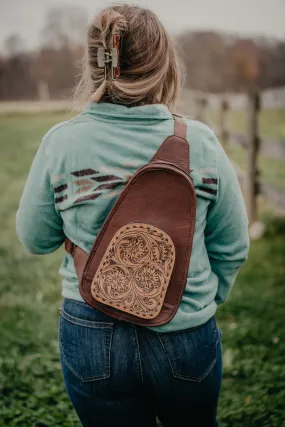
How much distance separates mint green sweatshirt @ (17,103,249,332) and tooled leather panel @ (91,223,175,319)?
0.09m

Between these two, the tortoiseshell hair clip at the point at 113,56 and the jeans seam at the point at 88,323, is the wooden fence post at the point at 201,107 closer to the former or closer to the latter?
the tortoiseshell hair clip at the point at 113,56

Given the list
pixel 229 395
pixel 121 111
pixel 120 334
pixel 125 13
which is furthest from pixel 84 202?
pixel 229 395

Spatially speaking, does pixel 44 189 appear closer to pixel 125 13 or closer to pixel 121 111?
pixel 121 111

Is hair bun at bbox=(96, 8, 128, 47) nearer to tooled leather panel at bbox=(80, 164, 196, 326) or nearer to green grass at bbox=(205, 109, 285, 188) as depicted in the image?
tooled leather panel at bbox=(80, 164, 196, 326)

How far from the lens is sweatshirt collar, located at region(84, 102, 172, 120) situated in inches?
56.2

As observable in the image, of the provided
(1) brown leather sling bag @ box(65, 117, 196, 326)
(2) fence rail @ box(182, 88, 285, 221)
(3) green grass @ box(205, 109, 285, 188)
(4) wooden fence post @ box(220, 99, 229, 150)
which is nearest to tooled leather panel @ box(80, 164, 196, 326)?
(1) brown leather sling bag @ box(65, 117, 196, 326)

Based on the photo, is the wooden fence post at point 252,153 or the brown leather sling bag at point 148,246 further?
the wooden fence post at point 252,153

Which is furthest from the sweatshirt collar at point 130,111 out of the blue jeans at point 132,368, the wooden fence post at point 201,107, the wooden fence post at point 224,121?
the wooden fence post at point 201,107

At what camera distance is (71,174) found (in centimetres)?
145

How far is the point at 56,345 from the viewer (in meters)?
3.41

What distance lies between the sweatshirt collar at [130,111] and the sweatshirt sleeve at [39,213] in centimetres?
22

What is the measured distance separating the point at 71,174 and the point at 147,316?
49 cm

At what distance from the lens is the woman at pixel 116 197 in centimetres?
143

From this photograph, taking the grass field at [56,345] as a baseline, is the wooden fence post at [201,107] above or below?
above
